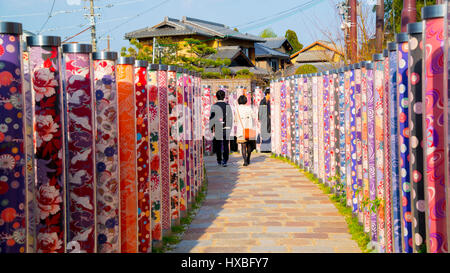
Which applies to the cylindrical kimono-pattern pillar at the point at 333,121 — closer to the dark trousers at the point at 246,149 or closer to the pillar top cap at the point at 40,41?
the dark trousers at the point at 246,149

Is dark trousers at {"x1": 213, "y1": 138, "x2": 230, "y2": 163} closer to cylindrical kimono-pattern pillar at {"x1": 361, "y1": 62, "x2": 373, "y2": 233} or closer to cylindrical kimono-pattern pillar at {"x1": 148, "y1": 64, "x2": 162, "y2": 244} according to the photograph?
cylindrical kimono-pattern pillar at {"x1": 361, "y1": 62, "x2": 373, "y2": 233}

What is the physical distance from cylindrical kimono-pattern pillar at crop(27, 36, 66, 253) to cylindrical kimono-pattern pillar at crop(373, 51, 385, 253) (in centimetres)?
297

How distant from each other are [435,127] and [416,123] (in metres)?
0.45

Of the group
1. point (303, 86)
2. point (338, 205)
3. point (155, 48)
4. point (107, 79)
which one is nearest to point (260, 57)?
point (155, 48)

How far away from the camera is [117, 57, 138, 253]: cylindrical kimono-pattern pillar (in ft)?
15.4

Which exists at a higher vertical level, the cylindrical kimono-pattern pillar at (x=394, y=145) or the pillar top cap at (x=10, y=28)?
the pillar top cap at (x=10, y=28)

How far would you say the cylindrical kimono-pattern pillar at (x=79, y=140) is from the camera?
146 inches

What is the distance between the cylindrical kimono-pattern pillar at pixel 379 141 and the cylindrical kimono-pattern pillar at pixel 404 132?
A: 1.24 metres

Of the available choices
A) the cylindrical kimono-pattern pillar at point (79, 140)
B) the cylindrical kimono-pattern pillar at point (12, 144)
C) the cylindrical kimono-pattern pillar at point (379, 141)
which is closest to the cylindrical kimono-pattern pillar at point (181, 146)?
the cylindrical kimono-pattern pillar at point (379, 141)

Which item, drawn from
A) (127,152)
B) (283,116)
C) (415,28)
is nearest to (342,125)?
(127,152)

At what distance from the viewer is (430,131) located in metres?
2.85

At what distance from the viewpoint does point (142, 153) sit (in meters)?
5.14

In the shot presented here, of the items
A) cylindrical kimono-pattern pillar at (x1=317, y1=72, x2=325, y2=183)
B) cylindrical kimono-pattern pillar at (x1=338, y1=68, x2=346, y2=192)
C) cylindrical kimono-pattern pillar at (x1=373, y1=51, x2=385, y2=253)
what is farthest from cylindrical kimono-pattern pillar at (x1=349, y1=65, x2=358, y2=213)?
cylindrical kimono-pattern pillar at (x1=317, y1=72, x2=325, y2=183)

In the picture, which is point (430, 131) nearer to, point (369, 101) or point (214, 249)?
point (369, 101)
